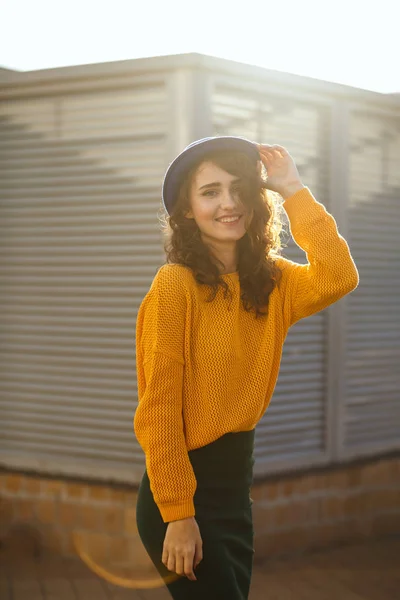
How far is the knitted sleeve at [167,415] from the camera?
2.05 meters

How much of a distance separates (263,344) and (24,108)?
3.48 meters

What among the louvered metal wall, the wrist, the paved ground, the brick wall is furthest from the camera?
the brick wall

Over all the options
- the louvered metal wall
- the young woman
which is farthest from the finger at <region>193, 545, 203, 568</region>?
the louvered metal wall

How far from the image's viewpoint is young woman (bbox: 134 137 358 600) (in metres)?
2.07

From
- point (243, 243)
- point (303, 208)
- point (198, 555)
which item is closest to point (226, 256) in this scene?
point (243, 243)

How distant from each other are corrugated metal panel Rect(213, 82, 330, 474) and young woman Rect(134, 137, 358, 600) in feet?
8.47

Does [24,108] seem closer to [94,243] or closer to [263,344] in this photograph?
[94,243]

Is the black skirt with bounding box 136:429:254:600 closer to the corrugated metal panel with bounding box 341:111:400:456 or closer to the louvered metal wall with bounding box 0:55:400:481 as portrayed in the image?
the louvered metal wall with bounding box 0:55:400:481

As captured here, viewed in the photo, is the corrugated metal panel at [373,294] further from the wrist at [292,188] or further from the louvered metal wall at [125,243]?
the wrist at [292,188]

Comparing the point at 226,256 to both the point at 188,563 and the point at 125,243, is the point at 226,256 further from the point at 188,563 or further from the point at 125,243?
the point at 125,243

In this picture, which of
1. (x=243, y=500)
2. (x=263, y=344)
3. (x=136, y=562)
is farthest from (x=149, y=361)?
(x=136, y=562)

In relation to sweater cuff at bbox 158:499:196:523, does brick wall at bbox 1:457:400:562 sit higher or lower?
lower

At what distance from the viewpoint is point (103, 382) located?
16.3ft

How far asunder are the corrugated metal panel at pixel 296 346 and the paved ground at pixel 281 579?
2.29 feet
